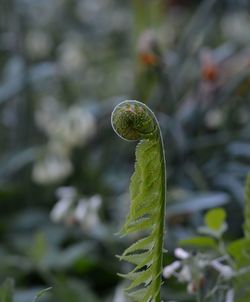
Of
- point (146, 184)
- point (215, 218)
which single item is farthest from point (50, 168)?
point (146, 184)

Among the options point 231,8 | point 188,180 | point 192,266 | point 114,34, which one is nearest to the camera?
point 192,266

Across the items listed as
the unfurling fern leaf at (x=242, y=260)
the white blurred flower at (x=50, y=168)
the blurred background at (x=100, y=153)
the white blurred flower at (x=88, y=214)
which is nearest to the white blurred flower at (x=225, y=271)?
the unfurling fern leaf at (x=242, y=260)

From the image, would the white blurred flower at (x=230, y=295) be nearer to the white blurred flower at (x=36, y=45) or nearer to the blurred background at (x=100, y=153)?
the blurred background at (x=100, y=153)

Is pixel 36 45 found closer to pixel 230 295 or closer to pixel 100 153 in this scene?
pixel 100 153

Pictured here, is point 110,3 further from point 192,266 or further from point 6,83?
point 192,266

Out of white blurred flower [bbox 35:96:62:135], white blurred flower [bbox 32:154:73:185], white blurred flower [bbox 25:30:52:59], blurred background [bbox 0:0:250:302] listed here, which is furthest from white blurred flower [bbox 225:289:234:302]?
white blurred flower [bbox 25:30:52:59]

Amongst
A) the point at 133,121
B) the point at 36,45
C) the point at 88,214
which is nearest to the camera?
the point at 133,121

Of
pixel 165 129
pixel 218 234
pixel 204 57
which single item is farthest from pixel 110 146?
pixel 218 234
